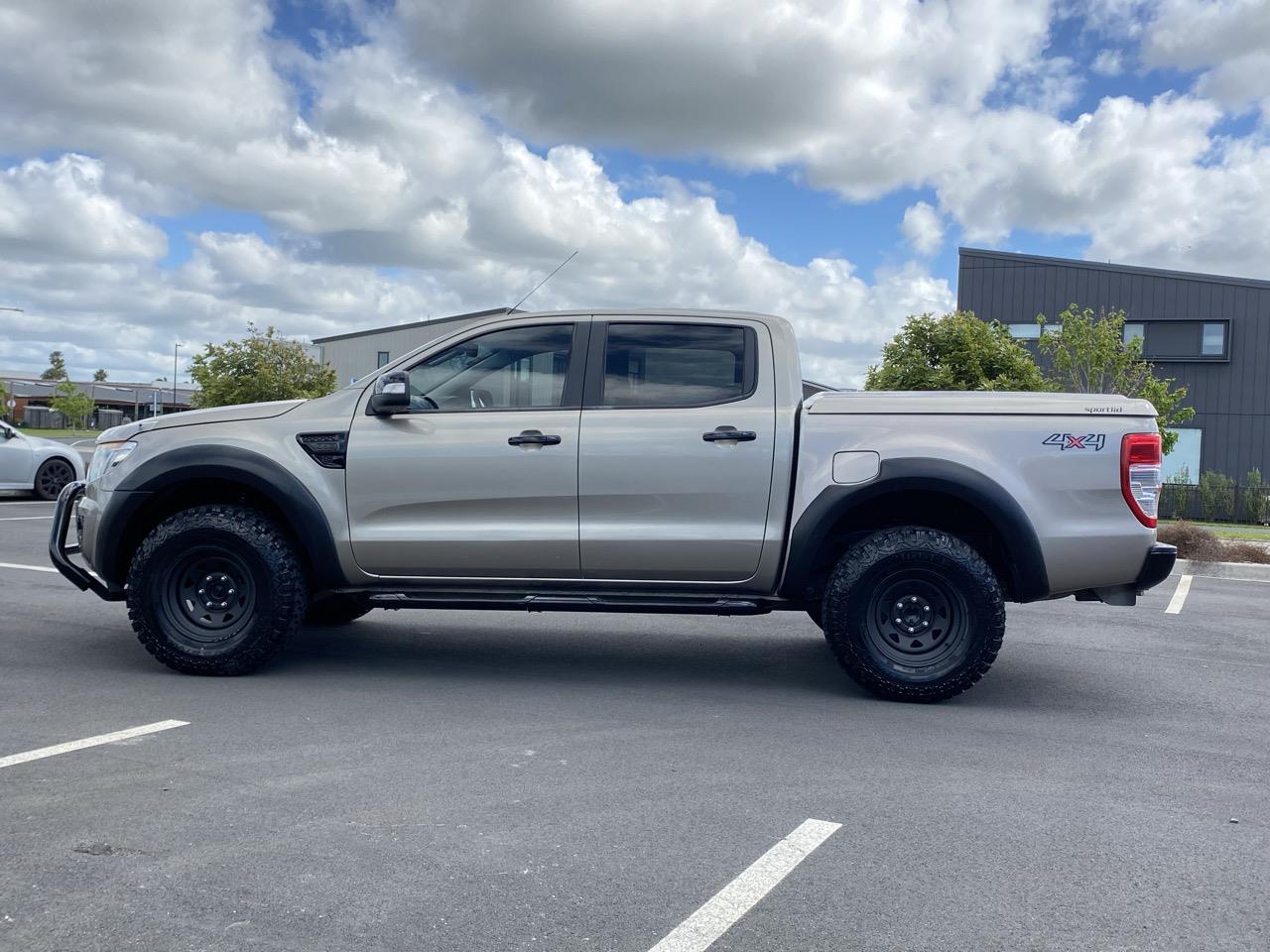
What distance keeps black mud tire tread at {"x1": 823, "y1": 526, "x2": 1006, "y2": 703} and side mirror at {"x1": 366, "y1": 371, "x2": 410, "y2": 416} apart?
7.79ft

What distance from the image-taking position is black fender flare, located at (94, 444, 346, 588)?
6051mm

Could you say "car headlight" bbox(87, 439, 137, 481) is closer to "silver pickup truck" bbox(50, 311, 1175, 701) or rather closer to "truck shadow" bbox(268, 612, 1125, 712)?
"silver pickup truck" bbox(50, 311, 1175, 701)

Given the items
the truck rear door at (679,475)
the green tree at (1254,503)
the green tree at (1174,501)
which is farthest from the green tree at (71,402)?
the truck rear door at (679,475)

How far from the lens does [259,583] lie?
19.9 feet

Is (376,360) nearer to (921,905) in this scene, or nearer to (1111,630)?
(1111,630)

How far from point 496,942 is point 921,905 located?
120 centimetres

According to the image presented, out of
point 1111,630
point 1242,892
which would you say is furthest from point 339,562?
point 1111,630

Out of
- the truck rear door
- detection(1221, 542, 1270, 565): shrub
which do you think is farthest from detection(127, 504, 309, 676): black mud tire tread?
detection(1221, 542, 1270, 565): shrub

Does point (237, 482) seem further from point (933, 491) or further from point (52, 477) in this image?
point (52, 477)

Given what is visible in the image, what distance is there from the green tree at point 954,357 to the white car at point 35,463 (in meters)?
15.9

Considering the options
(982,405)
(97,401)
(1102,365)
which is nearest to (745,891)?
(982,405)

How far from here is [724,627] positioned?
27.2 feet

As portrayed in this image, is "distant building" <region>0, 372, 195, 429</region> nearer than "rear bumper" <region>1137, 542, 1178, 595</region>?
No

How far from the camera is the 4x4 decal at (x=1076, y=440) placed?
18.6 feet
